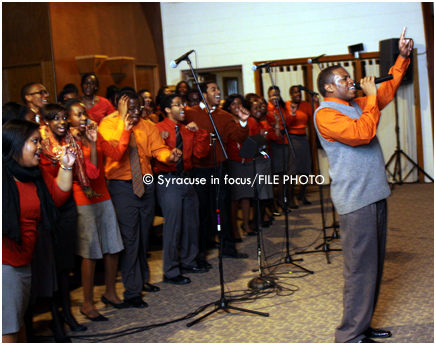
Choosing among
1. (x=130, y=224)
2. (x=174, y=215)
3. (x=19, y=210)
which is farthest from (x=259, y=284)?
(x=19, y=210)

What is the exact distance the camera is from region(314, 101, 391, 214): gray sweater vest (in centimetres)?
276

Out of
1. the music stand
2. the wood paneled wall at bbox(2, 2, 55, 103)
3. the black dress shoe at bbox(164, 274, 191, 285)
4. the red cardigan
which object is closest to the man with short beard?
the red cardigan

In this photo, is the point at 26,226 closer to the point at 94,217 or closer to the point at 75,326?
the point at 94,217

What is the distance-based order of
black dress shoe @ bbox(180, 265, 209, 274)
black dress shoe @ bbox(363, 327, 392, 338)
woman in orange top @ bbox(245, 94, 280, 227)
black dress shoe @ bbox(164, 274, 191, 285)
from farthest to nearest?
woman in orange top @ bbox(245, 94, 280, 227)
black dress shoe @ bbox(180, 265, 209, 274)
black dress shoe @ bbox(164, 274, 191, 285)
black dress shoe @ bbox(363, 327, 392, 338)

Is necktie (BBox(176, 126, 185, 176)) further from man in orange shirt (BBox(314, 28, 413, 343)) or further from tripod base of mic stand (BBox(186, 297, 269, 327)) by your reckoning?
man in orange shirt (BBox(314, 28, 413, 343))

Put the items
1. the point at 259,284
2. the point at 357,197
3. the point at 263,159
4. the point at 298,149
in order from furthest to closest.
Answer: the point at 298,149, the point at 263,159, the point at 259,284, the point at 357,197

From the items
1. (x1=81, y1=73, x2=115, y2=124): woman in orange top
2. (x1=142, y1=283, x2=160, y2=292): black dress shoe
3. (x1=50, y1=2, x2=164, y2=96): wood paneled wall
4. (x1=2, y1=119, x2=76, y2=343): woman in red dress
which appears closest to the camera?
(x1=2, y1=119, x2=76, y2=343): woman in red dress

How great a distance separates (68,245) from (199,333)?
1.09 metres

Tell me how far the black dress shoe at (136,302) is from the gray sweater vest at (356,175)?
180cm

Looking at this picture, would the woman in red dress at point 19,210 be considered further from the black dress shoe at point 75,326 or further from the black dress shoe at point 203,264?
the black dress shoe at point 203,264

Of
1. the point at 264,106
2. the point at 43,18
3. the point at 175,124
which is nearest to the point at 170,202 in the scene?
the point at 175,124

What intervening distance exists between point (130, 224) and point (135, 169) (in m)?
0.44

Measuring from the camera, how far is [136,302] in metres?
3.81

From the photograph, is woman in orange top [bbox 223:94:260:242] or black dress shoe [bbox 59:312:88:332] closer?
black dress shoe [bbox 59:312:88:332]
